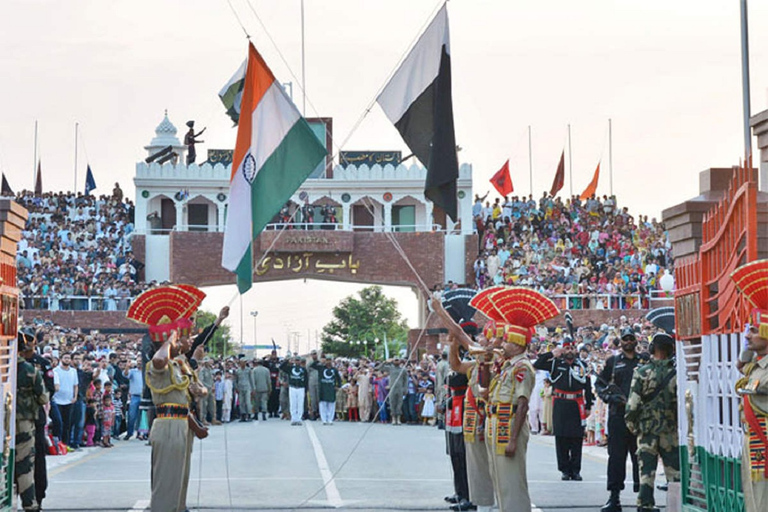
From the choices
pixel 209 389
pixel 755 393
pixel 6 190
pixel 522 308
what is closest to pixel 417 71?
pixel 522 308

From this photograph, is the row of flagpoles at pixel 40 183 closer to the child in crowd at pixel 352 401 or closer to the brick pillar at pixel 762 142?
the child in crowd at pixel 352 401

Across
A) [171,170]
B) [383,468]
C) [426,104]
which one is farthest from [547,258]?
[426,104]

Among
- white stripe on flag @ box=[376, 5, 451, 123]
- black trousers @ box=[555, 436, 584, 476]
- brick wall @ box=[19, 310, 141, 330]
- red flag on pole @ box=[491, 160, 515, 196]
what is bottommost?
black trousers @ box=[555, 436, 584, 476]

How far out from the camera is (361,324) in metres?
113

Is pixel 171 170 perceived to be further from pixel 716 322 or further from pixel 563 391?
pixel 716 322

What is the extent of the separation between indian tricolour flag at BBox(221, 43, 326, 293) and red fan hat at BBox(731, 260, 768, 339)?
5923 millimetres

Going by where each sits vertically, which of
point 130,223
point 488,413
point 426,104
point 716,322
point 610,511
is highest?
point 130,223

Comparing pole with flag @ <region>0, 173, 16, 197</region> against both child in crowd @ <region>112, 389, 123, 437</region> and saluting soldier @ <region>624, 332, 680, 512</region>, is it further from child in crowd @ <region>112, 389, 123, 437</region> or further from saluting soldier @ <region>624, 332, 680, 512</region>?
saluting soldier @ <region>624, 332, 680, 512</region>

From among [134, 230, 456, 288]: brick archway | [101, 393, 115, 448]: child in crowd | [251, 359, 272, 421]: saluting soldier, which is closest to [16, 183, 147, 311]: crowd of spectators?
[134, 230, 456, 288]: brick archway

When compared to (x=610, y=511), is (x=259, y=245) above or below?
above

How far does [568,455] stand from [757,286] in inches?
370

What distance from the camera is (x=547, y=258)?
57.0m

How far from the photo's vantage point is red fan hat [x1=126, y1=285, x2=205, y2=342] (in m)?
13.4

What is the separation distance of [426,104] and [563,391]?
19.8ft
